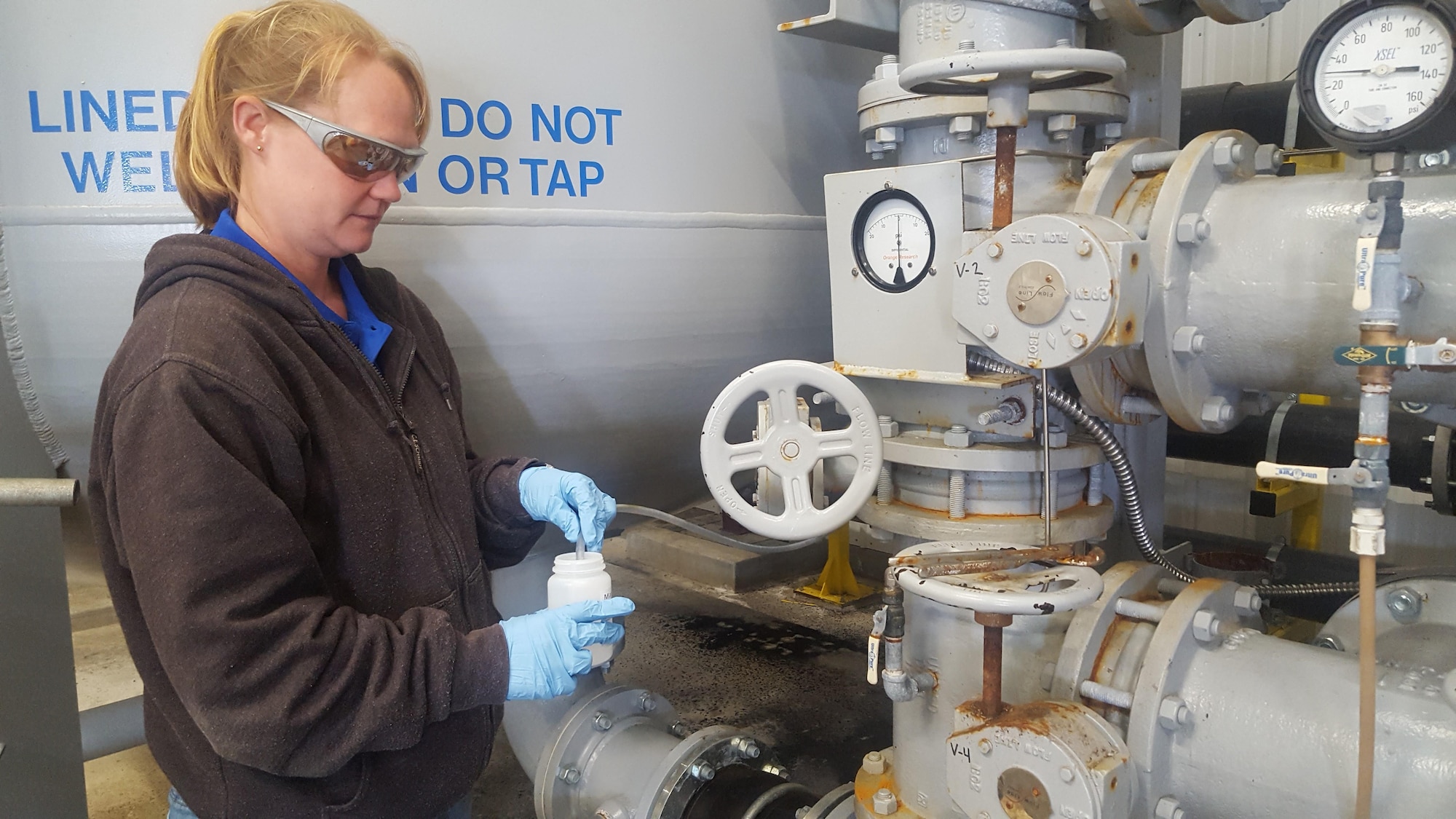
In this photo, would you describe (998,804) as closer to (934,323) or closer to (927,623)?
(927,623)

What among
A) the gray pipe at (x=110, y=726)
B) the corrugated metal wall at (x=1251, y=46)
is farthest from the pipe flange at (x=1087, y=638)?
the corrugated metal wall at (x=1251, y=46)

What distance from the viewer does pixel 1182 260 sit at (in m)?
1.12

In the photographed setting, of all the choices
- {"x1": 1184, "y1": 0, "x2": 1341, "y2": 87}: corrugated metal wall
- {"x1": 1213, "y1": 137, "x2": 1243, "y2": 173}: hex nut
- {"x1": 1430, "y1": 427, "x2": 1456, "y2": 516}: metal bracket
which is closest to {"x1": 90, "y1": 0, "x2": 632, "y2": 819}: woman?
{"x1": 1213, "y1": 137, "x2": 1243, "y2": 173}: hex nut

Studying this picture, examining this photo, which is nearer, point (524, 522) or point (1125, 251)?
point (1125, 251)

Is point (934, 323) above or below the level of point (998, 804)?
above

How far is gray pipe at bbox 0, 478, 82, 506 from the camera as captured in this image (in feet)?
2.70

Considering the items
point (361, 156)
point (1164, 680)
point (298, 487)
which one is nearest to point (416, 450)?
point (298, 487)

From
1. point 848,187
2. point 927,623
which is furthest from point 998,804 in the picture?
point 848,187

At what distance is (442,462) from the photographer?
1.00 meters

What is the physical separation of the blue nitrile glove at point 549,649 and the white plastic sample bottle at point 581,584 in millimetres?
42

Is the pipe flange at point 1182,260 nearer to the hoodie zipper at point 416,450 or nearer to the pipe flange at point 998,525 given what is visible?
the pipe flange at point 998,525

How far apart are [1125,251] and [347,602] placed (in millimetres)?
866

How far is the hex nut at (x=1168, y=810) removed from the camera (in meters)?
1.04

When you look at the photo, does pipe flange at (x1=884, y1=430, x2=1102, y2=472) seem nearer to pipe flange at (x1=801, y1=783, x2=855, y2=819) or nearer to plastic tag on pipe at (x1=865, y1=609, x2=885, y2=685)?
plastic tag on pipe at (x1=865, y1=609, x2=885, y2=685)
